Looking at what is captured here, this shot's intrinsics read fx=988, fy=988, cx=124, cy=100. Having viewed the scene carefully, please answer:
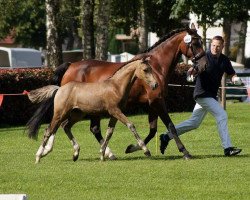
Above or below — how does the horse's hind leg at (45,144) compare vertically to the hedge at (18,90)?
above

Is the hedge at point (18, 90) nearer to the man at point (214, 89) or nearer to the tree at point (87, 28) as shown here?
the tree at point (87, 28)

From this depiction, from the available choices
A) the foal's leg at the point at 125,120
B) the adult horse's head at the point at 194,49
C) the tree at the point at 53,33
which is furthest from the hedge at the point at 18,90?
the foal's leg at the point at 125,120

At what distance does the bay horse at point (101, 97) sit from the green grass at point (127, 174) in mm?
500

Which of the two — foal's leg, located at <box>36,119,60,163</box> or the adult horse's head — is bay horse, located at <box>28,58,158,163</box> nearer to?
foal's leg, located at <box>36,119,60,163</box>

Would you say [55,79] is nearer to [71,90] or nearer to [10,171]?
[71,90]

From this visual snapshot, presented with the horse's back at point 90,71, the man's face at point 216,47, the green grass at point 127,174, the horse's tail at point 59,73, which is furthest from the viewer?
the horse's tail at point 59,73

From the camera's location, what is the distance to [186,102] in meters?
33.6

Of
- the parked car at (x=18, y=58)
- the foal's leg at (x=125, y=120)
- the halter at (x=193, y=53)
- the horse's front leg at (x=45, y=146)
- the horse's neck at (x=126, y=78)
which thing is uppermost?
the halter at (x=193, y=53)

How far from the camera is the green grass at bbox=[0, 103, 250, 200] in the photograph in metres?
12.9

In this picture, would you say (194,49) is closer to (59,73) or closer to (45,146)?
(59,73)

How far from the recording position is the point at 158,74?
17.5 meters

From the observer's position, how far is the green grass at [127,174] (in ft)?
42.3

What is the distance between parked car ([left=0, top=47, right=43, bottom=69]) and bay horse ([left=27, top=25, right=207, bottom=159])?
24.4 metres

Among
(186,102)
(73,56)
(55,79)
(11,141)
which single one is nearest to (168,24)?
(73,56)
